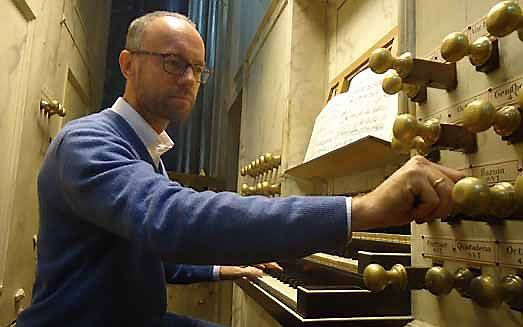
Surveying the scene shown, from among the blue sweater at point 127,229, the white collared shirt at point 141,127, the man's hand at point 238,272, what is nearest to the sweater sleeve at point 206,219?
the blue sweater at point 127,229

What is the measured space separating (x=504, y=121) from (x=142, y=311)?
745 millimetres

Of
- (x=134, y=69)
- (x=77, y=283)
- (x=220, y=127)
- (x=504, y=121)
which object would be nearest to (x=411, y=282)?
(x=504, y=121)

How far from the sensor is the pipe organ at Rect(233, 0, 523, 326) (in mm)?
533

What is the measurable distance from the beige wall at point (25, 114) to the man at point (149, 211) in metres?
0.79

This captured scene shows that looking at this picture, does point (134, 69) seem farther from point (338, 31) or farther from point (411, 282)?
point (338, 31)

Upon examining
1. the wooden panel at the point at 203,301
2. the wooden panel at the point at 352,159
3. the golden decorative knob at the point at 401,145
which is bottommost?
the wooden panel at the point at 203,301

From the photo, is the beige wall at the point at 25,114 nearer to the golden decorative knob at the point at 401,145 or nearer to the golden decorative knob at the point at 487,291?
the golden decorative knob at the point at 401,145

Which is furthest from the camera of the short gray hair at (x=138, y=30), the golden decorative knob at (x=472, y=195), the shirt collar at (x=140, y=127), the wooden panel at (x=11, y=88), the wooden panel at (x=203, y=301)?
the wooden panel at (x=203, y=301)

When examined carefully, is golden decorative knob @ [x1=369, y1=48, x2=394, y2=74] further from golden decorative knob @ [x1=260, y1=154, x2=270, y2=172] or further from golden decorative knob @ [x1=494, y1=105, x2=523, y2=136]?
golden decorative knob @ [x1=260, y1=154, x2=270, y2=172]

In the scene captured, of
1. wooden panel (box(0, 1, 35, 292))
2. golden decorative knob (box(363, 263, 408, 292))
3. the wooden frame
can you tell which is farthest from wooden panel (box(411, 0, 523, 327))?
wooden panel (box(0, 1, 35, 292))

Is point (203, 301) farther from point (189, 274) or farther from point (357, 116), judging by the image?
point (357, 116)

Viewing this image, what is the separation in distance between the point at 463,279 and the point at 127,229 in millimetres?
465

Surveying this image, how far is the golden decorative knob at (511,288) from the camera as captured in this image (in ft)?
1.73

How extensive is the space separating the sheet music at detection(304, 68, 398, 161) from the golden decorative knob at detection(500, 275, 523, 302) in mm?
545
